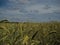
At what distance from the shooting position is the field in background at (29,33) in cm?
165

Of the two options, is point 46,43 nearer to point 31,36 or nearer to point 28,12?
point 31,36

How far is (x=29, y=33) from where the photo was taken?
65.7 inches

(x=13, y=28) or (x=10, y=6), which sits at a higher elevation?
(x=10, y=6)

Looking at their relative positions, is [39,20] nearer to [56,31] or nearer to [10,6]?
[56,31]

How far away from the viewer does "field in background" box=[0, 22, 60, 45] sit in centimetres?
165

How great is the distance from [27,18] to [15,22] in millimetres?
117

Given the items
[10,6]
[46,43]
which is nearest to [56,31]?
[46,43]

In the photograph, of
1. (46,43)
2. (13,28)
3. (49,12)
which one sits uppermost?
(49,12)

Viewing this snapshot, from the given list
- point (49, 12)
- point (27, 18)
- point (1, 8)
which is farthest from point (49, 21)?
point (1, 8)

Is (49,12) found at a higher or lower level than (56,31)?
higher

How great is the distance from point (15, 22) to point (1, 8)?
0.19 m

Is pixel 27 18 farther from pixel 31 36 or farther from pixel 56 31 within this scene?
pixel 56 31

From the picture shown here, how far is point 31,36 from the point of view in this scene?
65.2 inches

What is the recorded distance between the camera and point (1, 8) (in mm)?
1739
